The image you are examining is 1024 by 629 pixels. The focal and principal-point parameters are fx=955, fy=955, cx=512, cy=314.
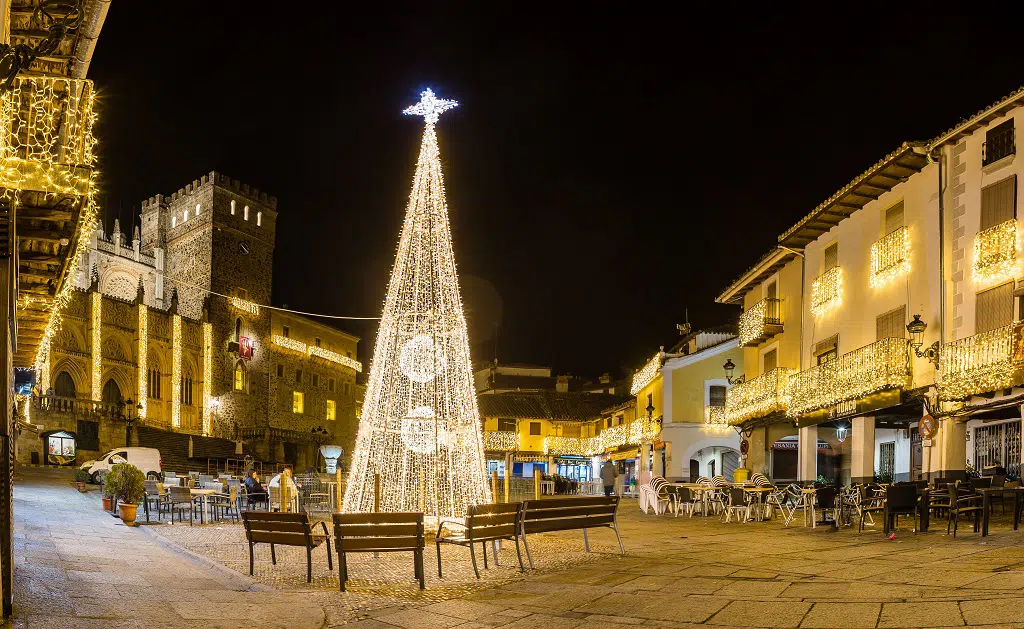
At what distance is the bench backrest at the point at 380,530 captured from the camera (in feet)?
31.8

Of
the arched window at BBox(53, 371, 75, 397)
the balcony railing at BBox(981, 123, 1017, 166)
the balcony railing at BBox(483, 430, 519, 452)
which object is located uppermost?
the balcony railing at BBox(981, 123, 1017, 166)

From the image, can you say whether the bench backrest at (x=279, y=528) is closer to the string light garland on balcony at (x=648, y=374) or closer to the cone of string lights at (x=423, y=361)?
the cone of string lights at (x=423, y=361)

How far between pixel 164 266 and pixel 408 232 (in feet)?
187

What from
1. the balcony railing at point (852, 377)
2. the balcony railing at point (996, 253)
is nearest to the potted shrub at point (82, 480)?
the balcony railing at point (852, 377)

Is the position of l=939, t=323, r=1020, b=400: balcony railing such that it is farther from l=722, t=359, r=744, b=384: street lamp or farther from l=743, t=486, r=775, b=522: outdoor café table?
l=722, t=359, r=744, b=384: street lamp

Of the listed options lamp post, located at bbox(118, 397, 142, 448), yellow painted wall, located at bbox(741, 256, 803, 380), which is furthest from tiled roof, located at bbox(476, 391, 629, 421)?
yellow painted wall, located at bbox(741, 256, 803, 380)

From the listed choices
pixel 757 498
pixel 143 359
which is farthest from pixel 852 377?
pixel 143 359

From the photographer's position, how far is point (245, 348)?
64312 millimetres

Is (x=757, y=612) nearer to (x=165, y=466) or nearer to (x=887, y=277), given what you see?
(x=887, y=277)

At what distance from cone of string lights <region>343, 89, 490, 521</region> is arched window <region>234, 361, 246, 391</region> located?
4998 cm

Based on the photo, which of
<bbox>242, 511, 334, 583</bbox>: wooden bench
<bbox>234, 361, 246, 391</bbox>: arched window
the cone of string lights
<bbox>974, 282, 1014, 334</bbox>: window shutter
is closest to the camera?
<bbox>242, 511, 334, 583</bbox>: wooden bench

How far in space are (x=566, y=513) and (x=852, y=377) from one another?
42.3 feet

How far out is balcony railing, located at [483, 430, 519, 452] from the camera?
59.2 m

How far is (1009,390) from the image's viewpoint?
17.6m
